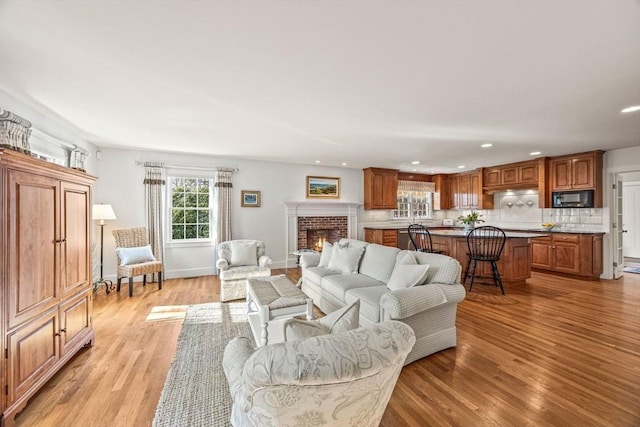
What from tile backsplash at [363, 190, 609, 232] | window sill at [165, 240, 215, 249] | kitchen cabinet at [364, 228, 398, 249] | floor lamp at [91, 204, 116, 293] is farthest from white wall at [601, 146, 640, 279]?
floor lamp at [91, 204, 116, 293]

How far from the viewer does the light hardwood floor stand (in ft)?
5.78

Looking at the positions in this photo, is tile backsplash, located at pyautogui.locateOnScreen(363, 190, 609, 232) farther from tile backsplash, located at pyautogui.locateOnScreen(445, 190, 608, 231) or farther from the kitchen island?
the kitchen island

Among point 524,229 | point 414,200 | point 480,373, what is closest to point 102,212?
point 480,373

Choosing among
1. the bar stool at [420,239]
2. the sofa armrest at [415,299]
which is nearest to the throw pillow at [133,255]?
the sofa armrest at [415,299]

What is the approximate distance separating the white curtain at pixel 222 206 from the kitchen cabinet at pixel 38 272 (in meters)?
2.96

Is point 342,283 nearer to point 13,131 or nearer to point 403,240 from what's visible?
point 13,131

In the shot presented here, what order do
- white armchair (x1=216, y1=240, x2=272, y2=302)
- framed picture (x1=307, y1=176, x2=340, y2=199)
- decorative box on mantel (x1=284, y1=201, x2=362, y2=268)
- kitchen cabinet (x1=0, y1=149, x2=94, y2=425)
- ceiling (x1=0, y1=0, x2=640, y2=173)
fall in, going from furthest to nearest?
framed picture (x1=307, y1=176, x2=340, y2=199), decorative box on mantel (x1=284, y1=201, x2=362, y2=268), white armchair (x1=216, y1=240, x2=272, y2=302), kitchen cabinet (x1=0, y1=149, x2=94, y2=425), ceiling (x1=0, y1=0, x2=640, y2=173)

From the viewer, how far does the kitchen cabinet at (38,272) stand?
170 cm

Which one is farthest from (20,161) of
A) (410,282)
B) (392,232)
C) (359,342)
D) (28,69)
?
(392,232)

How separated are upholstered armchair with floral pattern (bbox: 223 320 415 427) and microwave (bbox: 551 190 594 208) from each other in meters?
6.30

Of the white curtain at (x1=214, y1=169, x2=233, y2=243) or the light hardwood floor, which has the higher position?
the white curtain at (x1=214, y1=169, x2=233, y2=243)

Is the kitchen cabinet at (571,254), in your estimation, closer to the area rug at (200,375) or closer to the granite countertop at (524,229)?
the granite countertop at (524,229)

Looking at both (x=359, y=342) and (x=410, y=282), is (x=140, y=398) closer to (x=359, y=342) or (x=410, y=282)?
(x=359, y=342)

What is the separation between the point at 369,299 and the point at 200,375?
1.52m
